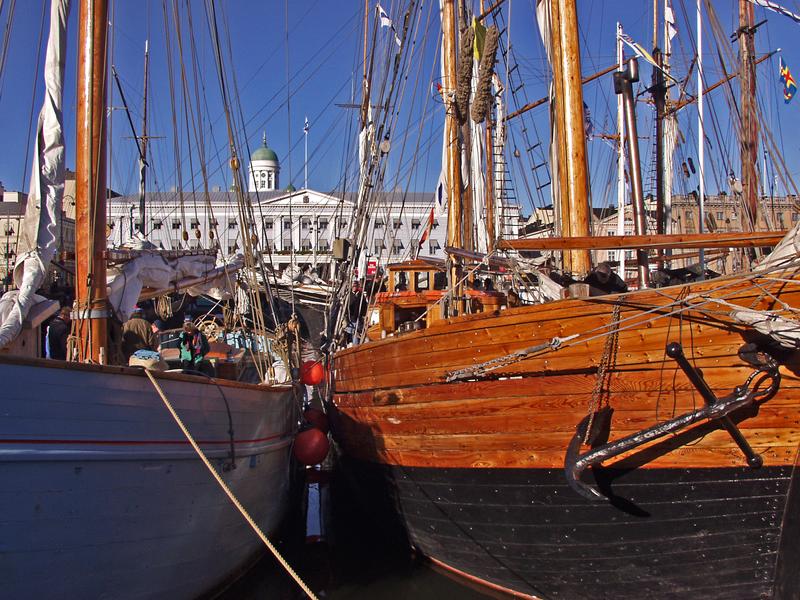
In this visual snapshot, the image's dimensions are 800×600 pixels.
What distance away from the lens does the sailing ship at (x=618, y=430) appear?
253 inches

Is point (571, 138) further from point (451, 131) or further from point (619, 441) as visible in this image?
point (451, 131)

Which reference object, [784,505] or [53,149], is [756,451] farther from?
[53,149]

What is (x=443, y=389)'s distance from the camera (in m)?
7.97

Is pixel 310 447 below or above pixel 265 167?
below

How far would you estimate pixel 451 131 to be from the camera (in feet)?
47.2

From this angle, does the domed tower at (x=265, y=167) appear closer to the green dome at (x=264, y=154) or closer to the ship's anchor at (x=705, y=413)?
the green dome at (x=264, y=154)

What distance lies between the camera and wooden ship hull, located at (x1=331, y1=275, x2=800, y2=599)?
648cm

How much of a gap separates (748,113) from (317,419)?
1203 centimetres

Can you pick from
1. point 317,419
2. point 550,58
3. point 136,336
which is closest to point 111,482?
point 136,336

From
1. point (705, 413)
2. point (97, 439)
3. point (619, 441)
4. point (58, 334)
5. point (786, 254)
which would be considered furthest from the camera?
point (58, 334)

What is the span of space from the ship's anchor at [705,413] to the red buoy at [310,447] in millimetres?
5253

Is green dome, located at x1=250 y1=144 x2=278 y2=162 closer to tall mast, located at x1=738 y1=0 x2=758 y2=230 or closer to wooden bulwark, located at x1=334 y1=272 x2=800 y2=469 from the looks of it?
tall mast, located at x1=738 y1=0 x2=758 y2=230

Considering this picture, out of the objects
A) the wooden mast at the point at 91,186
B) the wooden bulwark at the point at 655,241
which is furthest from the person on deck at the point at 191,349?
the wooden bulwark at the point at 655,241

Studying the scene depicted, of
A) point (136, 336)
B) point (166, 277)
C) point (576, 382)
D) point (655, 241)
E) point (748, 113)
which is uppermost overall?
point (748, 113)
